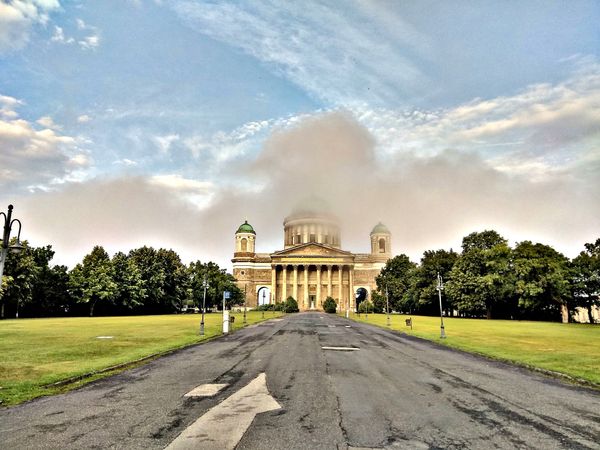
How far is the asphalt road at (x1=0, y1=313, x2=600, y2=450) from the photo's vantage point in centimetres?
670

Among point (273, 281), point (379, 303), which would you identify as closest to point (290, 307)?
point (379, 303)

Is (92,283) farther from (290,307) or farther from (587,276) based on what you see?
(587,276)

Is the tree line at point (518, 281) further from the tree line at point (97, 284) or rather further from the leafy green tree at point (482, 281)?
the tree line at point (97, 284)

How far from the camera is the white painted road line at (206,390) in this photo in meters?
9.94

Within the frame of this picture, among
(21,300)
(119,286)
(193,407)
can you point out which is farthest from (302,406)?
(119,286)

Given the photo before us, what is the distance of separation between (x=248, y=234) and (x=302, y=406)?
13506 centimetres

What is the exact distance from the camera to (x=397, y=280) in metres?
103

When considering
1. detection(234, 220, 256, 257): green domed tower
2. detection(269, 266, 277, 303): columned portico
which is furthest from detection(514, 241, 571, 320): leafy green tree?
detection(234, 220, 256, 257): green domed tower

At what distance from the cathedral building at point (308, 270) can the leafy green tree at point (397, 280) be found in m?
24.4

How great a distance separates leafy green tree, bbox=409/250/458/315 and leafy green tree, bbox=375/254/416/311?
6.01m

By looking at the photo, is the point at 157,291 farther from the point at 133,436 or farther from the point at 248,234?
the point at 133,436

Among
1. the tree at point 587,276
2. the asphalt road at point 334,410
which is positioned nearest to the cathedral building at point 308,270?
the tree at point 587,276

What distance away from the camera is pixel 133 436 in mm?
6797

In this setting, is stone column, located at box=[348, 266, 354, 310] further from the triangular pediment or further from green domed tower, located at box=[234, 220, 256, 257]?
green domed tower, located at box=[234, 220, 256, 257]
